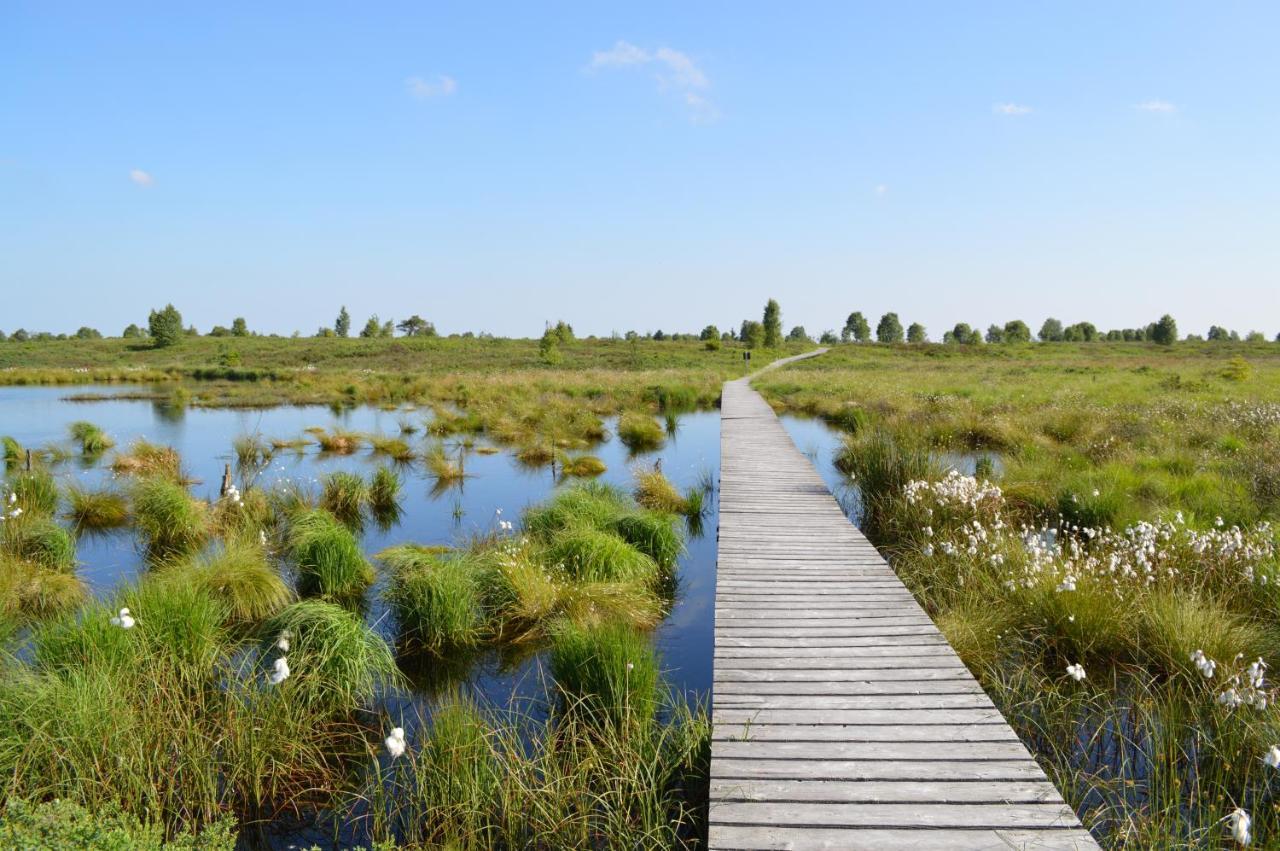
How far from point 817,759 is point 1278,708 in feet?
8.94

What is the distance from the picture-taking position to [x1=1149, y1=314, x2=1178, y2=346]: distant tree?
7012cm

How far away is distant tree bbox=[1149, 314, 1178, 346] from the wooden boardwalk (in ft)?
260

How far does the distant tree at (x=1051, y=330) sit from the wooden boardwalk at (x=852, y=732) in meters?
107

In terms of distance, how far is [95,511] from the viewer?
35.6 ft

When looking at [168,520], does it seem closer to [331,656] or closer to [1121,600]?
[331,656]

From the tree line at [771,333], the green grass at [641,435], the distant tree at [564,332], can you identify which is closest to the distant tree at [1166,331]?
the tree line at [771,333]

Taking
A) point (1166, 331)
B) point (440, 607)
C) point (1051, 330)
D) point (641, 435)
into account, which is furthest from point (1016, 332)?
point (440, 607)

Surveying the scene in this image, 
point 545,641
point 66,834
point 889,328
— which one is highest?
point 889,328

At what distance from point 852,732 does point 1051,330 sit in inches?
4514

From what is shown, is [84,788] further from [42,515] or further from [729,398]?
[729,398]

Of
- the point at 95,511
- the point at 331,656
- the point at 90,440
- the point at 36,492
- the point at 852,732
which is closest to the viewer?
the point at 852,732

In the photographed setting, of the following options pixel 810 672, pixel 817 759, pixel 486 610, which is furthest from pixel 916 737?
pixel 486 610

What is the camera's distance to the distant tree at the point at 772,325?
236 feet

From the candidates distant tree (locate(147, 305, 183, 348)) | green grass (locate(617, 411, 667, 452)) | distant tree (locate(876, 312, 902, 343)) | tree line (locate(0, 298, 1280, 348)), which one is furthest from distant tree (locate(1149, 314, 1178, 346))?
distant tree (locate(147, 305, 183, 348))
